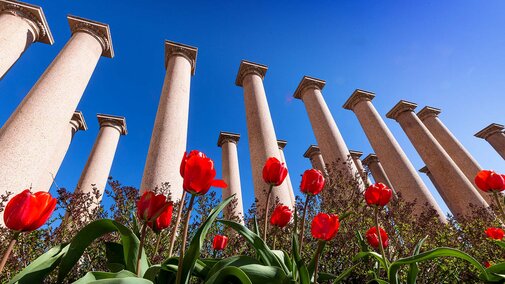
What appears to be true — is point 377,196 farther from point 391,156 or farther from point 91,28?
point 91,28

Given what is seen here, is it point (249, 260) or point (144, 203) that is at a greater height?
point (144, 203)

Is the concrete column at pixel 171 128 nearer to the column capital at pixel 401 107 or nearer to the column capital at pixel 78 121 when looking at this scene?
the column capital at pixel 78 121

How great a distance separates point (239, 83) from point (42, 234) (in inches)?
839

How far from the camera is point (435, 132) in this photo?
2878 cm

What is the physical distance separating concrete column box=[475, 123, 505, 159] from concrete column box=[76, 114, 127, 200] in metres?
43.9

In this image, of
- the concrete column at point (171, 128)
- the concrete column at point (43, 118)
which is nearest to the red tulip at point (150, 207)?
the concrete column at point (171, 128)

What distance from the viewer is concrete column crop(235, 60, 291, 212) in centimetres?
1524

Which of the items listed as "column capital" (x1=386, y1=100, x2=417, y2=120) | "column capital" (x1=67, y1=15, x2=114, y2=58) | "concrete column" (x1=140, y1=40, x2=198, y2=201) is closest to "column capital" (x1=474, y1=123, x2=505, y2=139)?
"column capital" (x1=386, y1=100, x2=417, y2=120)

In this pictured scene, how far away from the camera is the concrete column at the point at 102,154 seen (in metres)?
22.9

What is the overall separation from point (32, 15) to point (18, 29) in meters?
1.98

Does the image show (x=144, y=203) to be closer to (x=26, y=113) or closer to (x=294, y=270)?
(x=294, y=270)

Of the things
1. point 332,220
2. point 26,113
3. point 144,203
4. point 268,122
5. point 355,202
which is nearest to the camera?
point 144,203

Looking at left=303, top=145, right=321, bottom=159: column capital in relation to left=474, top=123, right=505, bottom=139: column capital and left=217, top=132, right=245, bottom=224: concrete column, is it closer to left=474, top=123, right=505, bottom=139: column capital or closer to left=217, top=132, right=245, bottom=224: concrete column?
left=217, top=132, right=245, bottom=224: concrete column

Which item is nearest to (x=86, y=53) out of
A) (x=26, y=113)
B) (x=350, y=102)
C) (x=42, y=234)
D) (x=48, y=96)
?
(x=48, y=96)
